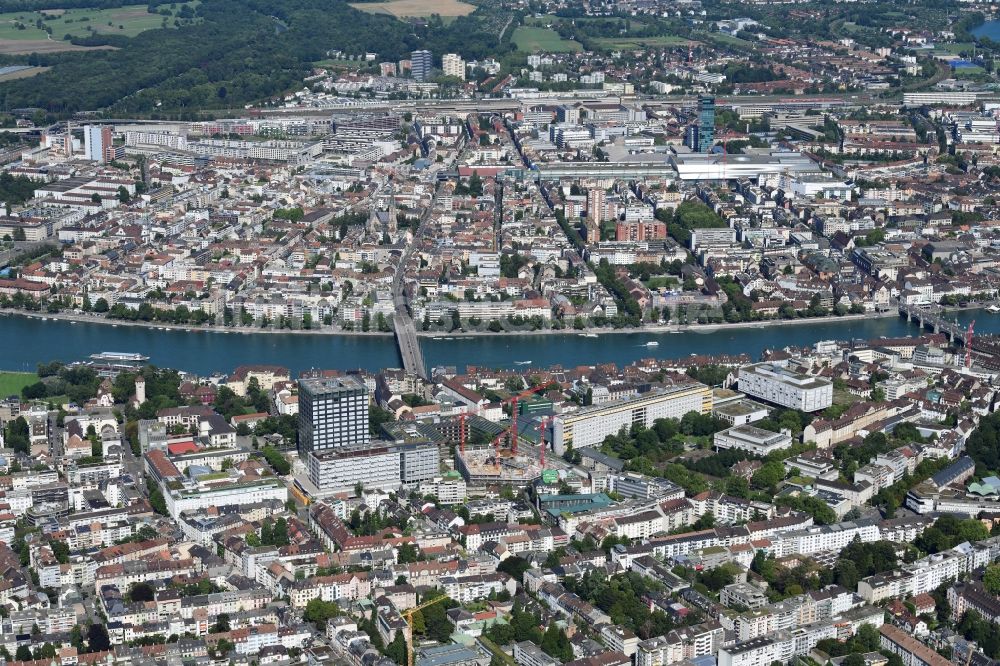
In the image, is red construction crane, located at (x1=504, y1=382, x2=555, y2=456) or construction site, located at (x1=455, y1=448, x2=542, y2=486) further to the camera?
red construction crane, located at (x1=504, y1=382, x2=555, y2=456)

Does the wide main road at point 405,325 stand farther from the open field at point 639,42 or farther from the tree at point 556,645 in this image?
the open field at point 639,42

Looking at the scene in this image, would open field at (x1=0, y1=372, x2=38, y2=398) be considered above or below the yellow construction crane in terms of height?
above

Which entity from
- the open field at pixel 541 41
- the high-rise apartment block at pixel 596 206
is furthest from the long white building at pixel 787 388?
the open field at pixel 541 41

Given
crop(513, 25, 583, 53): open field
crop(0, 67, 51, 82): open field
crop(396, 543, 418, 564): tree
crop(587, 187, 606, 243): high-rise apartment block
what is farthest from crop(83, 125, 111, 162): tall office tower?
crop(396, 543, 418, 564): tree

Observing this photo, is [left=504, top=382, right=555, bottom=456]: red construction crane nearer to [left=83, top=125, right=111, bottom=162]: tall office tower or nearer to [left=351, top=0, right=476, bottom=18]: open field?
[left=83, top=125, right=111, bottom=162]: tall office tower

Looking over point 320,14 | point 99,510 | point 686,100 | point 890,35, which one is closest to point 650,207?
point 686,100

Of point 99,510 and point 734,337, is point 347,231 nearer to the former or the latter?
point 734,337

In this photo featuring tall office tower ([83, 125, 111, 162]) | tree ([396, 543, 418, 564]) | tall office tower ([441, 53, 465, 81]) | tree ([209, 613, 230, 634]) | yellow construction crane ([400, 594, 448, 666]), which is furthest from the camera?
tall office tower ([441, 53, 465, 81])
